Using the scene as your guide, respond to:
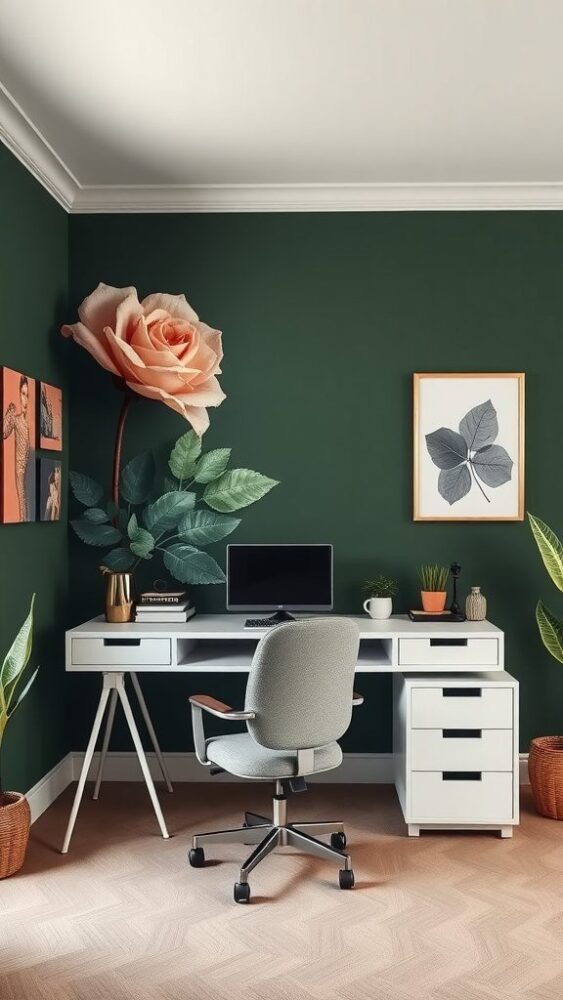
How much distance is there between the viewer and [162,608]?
3.88m

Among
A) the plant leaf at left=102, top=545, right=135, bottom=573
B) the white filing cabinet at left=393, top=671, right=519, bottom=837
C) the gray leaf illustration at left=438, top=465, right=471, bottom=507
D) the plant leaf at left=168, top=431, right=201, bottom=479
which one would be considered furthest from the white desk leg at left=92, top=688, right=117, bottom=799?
the gray leaf illustration at left=438, top=465, right=471, bottom=507

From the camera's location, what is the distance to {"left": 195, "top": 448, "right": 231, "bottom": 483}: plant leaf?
4188mm

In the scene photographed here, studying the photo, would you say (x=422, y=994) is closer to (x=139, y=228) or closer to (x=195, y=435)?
(x=195, y=435)

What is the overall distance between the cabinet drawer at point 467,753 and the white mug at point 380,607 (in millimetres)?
633

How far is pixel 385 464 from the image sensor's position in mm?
4305

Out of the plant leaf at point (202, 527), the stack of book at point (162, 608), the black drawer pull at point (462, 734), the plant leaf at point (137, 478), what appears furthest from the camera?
the plant leaf at point (137, 478)

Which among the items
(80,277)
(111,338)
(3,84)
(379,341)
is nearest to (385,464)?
(379,341)

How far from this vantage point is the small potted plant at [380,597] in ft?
13.1

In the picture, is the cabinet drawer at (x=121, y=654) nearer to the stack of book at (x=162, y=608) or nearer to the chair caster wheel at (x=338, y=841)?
the stack of book at (x=162, y=608)

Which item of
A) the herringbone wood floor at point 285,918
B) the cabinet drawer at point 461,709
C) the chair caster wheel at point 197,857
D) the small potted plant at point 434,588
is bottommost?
the herringbone wood floor at point 285,918

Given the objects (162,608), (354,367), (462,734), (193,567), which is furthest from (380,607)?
(354,367)

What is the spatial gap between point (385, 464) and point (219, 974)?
247 cm

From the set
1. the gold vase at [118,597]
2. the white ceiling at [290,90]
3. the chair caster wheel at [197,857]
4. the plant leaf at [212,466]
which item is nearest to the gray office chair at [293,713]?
the chair caster wheel at [197,857]

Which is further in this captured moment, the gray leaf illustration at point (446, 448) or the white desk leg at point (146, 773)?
the gray leaf illustration at point (446, 448)
